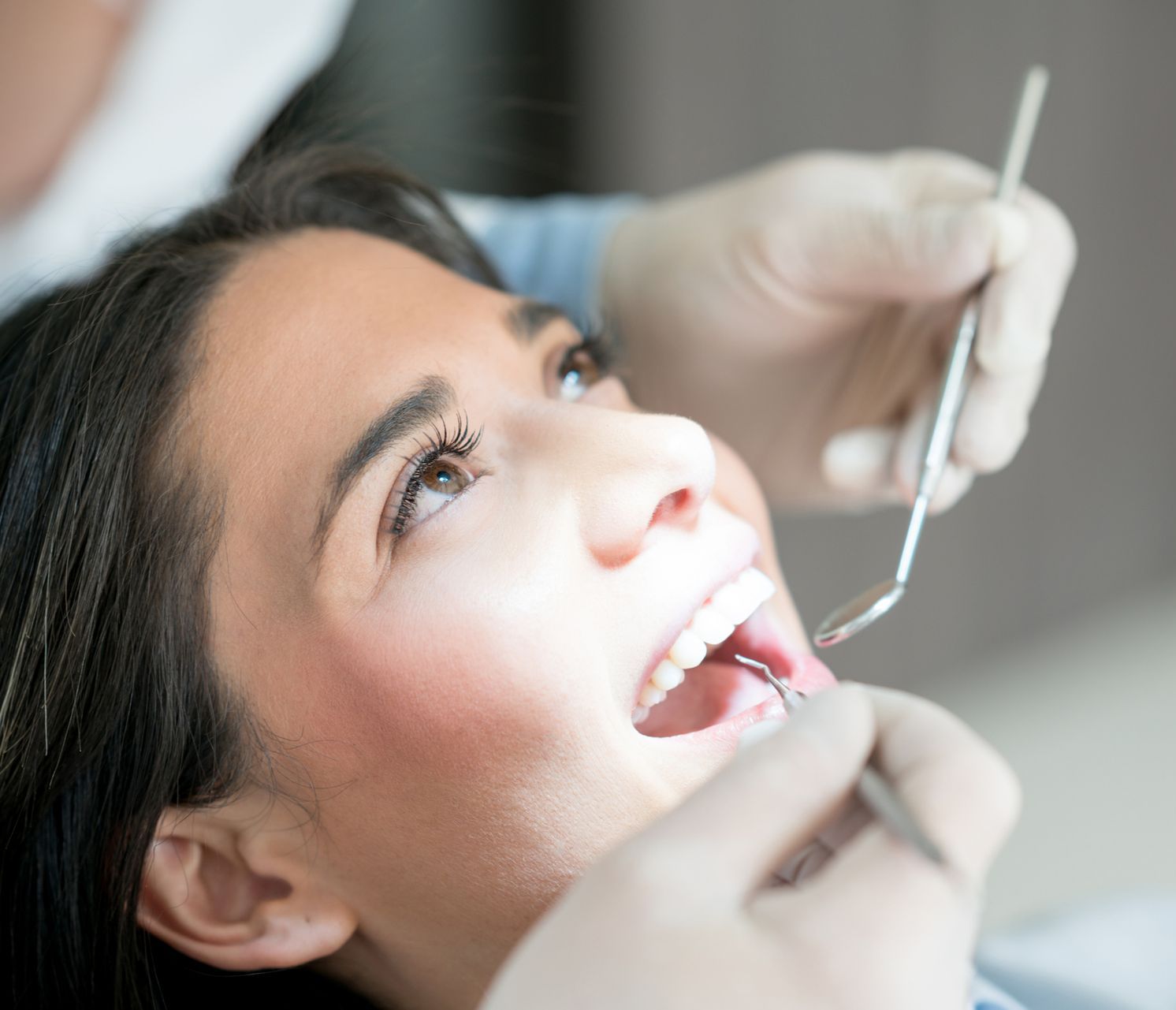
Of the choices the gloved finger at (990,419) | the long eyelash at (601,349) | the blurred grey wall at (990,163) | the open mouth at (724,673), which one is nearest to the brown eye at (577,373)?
the long eyelash at (601,349)

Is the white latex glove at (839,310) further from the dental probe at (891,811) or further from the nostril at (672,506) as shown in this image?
the dental probe at (891,811)

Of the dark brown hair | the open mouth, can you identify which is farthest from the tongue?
the dark brown hair

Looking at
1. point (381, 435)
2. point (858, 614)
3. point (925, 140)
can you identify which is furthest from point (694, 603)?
point (925, 140)

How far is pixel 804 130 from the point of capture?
188 centimetres

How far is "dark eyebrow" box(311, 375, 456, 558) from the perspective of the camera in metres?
0.77

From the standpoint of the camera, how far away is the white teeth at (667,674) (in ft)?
2.64

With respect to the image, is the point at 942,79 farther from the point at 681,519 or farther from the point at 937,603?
the point at 681,519

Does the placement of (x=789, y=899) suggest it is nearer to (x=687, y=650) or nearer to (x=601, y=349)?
(x=687, y=650)

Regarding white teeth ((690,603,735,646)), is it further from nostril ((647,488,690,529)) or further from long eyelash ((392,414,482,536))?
long eyelash ((392,414,482,536))

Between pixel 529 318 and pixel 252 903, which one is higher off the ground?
pixel 529 318

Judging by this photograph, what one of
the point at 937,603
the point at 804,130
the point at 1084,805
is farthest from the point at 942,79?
the point at 1084,805

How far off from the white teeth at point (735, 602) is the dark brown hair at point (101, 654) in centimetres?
33

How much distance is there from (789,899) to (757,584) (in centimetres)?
32

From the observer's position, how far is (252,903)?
0.84m
